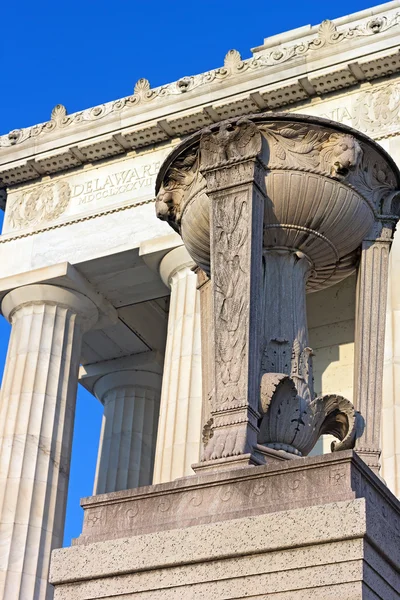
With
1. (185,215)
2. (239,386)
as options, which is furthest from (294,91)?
(239,386)

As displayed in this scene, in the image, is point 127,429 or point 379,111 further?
point 127,429

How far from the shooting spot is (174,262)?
33.3 metres

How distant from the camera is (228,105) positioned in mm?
33094

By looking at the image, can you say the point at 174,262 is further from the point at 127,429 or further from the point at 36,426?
the point at 127,429

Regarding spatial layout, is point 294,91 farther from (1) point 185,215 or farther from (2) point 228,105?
(1) point 185,215

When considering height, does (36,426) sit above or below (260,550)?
above

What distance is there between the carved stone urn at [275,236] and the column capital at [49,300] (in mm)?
21205

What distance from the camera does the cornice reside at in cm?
3173

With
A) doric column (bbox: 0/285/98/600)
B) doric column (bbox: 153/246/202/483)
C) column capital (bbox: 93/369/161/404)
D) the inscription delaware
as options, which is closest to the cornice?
the inscription delaware

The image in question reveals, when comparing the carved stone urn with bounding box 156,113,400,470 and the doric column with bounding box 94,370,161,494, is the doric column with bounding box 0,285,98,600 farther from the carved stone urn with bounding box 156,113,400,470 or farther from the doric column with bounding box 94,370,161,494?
the carved stone urn with bounding box 156,113,400,470

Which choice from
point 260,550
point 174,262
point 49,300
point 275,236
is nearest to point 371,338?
point 275,236

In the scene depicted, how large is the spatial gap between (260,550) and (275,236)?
171 inches

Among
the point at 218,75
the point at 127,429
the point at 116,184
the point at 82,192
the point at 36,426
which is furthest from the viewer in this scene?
the point at 127,429

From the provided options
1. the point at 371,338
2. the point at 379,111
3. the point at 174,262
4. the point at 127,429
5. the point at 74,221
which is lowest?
the point at 371,338
